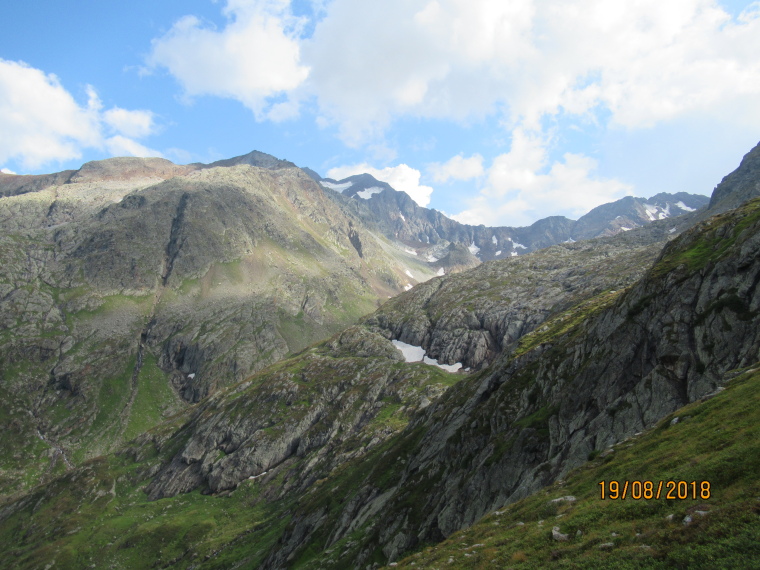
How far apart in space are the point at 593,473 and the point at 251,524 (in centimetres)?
11829

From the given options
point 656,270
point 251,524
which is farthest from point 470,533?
point 251,524

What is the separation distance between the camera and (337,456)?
124125 millimetres

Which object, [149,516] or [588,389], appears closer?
[588,389]

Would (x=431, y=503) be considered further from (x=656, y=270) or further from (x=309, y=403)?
(x=309, y=403)

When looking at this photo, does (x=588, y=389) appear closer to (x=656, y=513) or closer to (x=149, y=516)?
(x=656, y=513)
